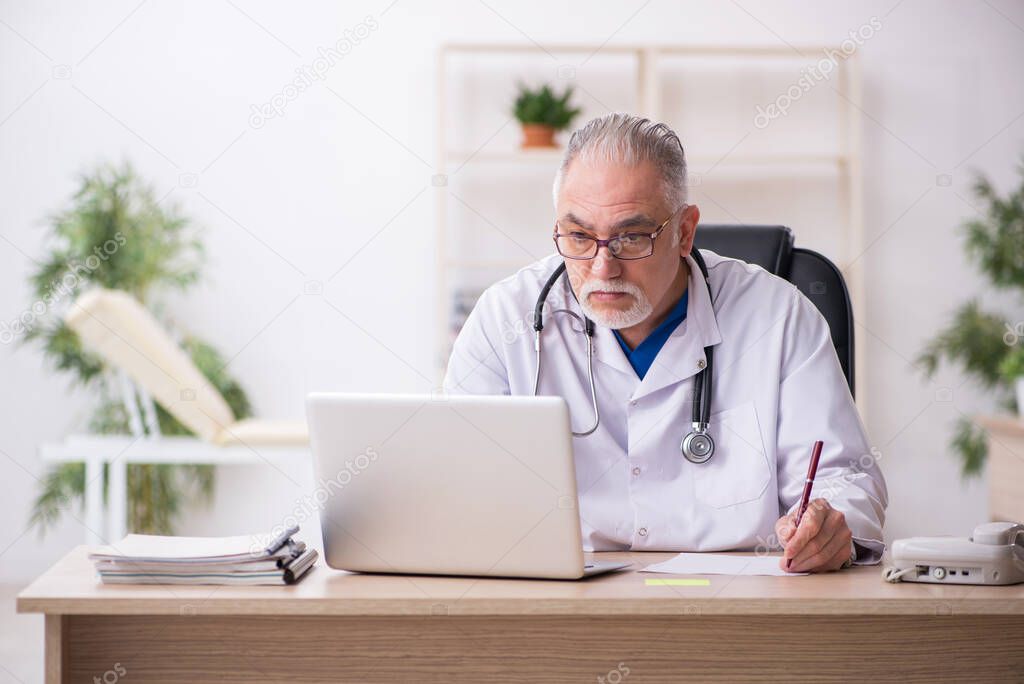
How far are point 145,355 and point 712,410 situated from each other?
2.12 m

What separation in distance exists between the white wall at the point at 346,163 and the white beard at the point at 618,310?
2513mm

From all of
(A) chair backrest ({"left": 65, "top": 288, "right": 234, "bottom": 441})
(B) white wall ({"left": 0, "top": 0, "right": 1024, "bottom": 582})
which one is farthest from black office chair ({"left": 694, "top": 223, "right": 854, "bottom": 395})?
(B) white wall ({"left": 0, "top": 0, "right": 1024, "bottom": 582})

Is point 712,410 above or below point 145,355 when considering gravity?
below

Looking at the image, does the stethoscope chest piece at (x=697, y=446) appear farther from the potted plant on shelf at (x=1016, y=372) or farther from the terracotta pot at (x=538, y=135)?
the terracotta pot at (x=538, y=135)

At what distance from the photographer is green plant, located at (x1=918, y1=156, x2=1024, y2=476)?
13.0 ft

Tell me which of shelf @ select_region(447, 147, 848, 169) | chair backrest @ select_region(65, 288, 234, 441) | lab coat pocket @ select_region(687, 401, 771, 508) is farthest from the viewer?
shelf @ select_region(447, 147, 848, 169)

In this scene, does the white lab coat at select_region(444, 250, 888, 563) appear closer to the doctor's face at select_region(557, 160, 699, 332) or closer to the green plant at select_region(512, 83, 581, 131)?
the doctor's face at select_region(557, 160, 699, 332)

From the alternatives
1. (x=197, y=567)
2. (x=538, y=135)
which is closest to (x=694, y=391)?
(x=197, y=567)

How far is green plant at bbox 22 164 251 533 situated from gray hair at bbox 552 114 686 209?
2.54m

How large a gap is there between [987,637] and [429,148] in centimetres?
334

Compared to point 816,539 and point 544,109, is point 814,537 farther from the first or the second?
point 544,109

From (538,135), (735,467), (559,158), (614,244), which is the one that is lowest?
(735,467)

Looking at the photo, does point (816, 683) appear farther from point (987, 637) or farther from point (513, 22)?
point (513, 22)

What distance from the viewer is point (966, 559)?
1274 mm
